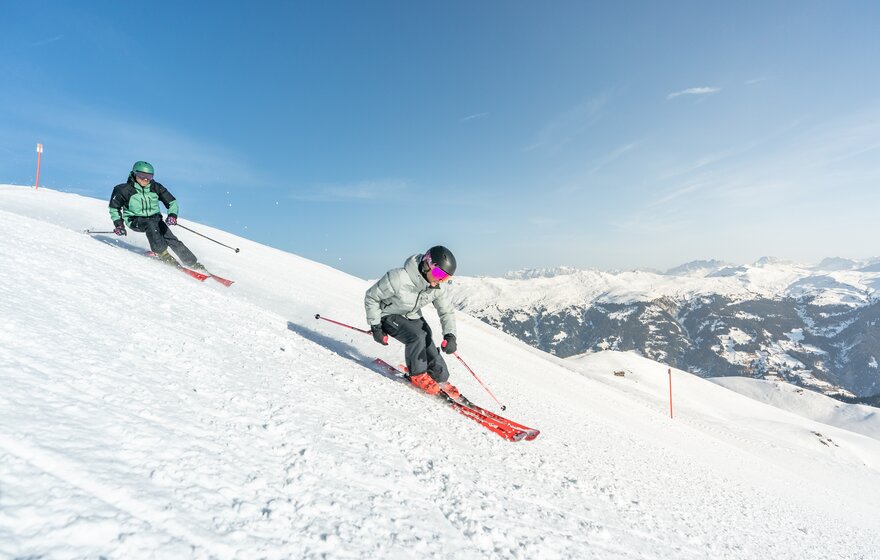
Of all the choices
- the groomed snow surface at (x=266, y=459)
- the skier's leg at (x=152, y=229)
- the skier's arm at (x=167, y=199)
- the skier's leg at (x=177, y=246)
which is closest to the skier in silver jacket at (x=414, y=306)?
the groomed snow surface at (x=266, y=459)

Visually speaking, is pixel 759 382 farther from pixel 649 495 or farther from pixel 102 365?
→ pixel 102 365

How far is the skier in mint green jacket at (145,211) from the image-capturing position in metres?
11.4

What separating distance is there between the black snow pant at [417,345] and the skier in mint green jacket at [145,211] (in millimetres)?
7432

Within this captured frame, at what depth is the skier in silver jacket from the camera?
24.3 feet

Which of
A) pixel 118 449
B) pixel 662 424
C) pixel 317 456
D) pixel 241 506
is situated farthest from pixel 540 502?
pixel 662 424

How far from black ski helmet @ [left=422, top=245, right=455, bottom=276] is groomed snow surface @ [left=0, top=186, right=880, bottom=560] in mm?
2273

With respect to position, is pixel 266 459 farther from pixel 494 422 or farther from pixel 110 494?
pixel 494 422

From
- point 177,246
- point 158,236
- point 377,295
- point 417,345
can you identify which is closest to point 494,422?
point 417,345

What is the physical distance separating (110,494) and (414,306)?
5.58m

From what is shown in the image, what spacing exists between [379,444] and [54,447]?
2.76 m

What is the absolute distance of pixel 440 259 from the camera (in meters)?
7.29

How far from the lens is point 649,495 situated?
249 inches

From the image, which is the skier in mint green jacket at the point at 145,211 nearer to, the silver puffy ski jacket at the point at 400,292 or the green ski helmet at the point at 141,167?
the green ski helmet at the point at 141,167

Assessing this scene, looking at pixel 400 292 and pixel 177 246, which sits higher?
pixel 177 246
